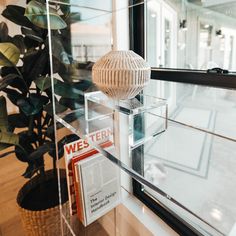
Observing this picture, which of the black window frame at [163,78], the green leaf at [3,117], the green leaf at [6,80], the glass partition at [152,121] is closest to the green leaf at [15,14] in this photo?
the glass partition at [152,121]

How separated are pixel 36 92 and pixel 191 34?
2.68 ft

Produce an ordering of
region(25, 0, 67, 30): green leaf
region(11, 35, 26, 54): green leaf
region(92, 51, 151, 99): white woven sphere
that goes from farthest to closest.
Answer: region(11, 35, 26, 54): green leaf → region(25, 0, 67, 30): green leaf → region(92, 51, 151, 99): white woven sphere

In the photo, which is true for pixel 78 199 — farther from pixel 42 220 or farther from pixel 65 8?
pixel 65 8

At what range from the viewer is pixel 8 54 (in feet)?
3.14

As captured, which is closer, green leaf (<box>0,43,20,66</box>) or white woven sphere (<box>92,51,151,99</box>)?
white woven sphere (<box>92,51,151,99</box>)

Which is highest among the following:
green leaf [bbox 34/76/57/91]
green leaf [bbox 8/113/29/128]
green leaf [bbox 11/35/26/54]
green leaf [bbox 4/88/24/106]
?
green leaf [bbox 11/35/26/54]

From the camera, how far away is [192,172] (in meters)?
1.10

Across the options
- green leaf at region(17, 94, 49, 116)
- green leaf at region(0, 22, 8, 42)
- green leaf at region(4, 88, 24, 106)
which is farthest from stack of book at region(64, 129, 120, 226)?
green leaf at region(0, 22, 8, 42)

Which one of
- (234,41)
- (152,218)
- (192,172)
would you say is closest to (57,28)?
(234,41)

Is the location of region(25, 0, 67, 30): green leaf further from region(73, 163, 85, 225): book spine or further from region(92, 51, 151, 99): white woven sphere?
region(73, 163, 85, 225): book spine

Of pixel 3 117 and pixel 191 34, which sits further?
pixel 3 117

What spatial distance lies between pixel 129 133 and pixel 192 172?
0.43m

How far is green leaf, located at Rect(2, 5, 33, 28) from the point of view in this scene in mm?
1045

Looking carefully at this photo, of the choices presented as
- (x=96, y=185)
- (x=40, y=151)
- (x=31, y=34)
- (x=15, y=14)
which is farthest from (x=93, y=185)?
(x=15, y=14)
